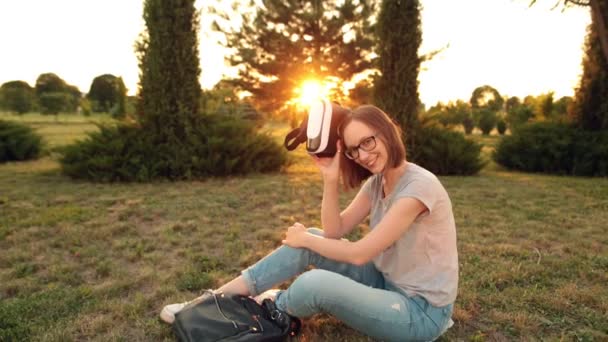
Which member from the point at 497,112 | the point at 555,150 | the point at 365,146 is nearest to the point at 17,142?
the point at 365,146

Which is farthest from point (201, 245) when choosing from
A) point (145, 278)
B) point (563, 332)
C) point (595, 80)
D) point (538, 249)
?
point (595, 80)

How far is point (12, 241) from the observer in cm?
389

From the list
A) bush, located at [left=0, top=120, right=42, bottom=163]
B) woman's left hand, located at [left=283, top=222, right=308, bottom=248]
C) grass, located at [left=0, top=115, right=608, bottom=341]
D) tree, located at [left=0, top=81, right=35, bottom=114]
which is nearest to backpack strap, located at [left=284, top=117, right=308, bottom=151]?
woman's left hand, located at [left=283, top=222, right=308, bottom=248]

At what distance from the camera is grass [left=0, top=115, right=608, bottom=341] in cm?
243

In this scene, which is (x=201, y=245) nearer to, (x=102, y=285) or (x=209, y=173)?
(x=102, y=285)

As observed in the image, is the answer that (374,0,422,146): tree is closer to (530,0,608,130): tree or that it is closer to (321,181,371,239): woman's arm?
(530,0,608,130): tree

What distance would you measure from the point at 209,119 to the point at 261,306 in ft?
21.4

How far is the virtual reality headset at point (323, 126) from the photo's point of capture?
206cm

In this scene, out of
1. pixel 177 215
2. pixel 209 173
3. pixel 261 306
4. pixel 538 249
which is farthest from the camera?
pixel 209 173

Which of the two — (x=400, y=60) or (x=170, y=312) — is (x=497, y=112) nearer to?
(x=400, y=60)

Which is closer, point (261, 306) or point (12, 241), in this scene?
point (261, 306)

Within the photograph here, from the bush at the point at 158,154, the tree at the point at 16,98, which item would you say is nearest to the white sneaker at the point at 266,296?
the bush at the point at 158,154

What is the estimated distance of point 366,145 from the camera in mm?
Answer: 1982

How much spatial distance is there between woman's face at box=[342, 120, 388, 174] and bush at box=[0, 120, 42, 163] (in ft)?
35.9
